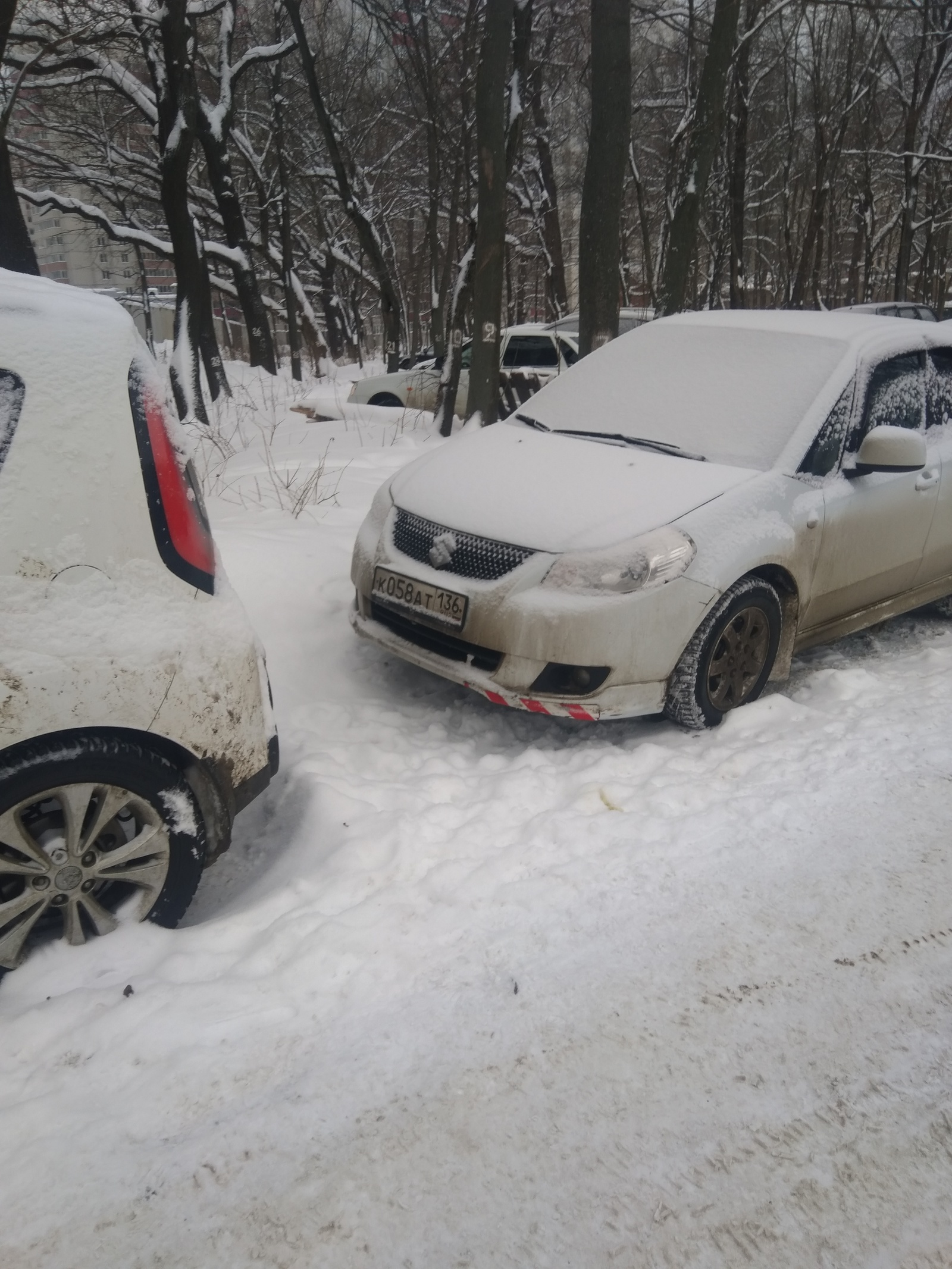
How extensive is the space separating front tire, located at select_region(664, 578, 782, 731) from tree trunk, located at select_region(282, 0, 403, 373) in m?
16.9

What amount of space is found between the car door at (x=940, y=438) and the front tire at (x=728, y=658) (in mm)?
1364

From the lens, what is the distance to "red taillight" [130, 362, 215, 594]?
2.42 metres

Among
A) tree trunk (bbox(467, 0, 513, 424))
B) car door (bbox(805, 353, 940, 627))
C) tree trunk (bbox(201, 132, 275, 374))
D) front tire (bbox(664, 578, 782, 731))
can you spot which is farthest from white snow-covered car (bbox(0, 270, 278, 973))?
tree trunk (bbox(201, 132, 275, 374))

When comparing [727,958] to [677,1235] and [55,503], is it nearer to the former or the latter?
[677,1235]

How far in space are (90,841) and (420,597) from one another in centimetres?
178

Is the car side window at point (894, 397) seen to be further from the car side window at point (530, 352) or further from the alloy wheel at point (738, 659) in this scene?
the car side window at point (530, 352)

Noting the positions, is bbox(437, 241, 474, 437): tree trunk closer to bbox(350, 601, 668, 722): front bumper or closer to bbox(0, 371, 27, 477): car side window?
bbox(350, 601, 668, 722): front bumper

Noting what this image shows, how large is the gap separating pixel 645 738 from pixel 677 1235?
2.16 metres

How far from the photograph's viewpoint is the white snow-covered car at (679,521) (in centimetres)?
356

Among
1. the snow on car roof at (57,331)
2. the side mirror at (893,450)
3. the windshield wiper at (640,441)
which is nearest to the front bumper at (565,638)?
the windshield wiper at (640,441)

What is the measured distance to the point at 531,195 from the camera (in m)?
23.7

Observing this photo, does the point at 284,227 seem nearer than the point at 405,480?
No

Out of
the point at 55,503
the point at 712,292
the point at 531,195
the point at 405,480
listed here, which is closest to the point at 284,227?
the point at 531,195

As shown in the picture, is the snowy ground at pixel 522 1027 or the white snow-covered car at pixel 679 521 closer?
the snowy ground at pixel 522 1027
